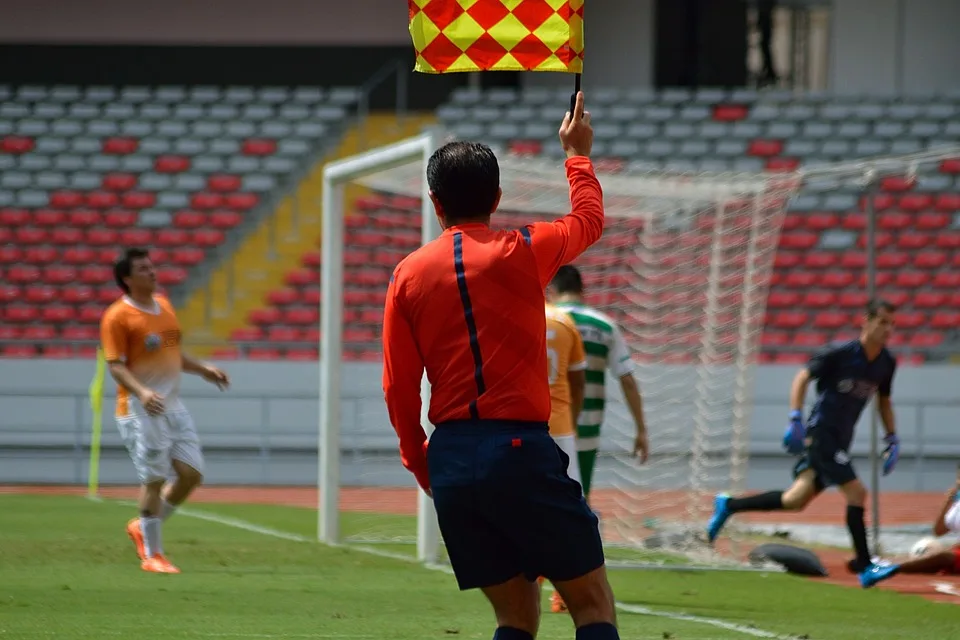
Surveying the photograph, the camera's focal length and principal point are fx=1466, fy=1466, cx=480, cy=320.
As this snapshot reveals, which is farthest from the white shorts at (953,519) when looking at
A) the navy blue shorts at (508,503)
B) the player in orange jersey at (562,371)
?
the navy blue shorts at (508,503)

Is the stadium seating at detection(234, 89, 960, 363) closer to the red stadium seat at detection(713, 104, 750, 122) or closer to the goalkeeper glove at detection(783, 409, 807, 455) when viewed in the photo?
the red stadium seat at detection(713, 104, 750, 122)

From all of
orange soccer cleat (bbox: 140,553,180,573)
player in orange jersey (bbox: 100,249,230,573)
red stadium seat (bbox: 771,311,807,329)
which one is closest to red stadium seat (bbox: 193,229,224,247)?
red stadium seat (bbox: 771,311,807,329)

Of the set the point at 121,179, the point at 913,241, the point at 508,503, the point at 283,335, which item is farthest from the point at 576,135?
the point at 121,179

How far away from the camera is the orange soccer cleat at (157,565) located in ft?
29.6

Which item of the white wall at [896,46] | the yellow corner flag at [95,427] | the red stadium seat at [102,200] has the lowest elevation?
the yellow corner flag at [95,427]

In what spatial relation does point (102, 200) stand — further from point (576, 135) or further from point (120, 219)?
point (576, 135)

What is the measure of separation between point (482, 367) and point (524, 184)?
27.3ft

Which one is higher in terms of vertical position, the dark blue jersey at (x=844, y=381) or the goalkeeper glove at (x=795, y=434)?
the dark blue jersey at (x=844, y=381)

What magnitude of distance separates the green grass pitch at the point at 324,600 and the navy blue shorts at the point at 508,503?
8.94ft

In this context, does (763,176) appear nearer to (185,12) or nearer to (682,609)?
(682,609)

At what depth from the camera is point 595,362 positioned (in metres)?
9.11

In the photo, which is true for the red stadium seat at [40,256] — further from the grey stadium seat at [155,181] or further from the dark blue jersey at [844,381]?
the dark blue jersey at [844,381]

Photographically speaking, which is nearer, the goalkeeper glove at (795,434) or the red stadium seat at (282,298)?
the goalkeeper glove at (795,434)

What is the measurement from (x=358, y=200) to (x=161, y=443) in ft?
42.5
